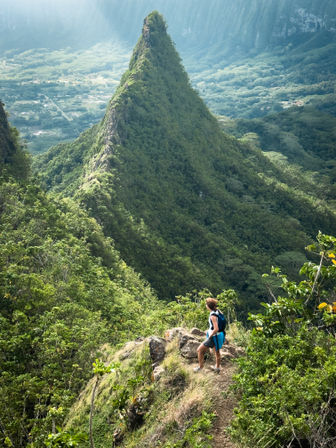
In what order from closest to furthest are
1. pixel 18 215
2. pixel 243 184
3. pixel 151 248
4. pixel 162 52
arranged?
pixel 18 215 < pixel 151 248 < pixel 243 184 < pixel 162 52

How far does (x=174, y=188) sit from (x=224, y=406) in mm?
62722

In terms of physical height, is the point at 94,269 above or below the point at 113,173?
below

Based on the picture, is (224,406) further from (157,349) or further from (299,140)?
(299,140)

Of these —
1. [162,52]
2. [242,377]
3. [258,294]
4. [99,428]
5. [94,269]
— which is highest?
[162,52]

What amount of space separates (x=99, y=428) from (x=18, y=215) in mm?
25400

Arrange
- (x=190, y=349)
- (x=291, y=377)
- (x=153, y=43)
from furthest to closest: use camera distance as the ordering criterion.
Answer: (x=153, y=43)
(x=190, y=349)
(x=291, y=377)

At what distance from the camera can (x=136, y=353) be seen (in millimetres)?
15312

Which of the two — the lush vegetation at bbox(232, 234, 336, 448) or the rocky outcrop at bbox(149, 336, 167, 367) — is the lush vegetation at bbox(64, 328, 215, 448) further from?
the lush vegetation at bbox(232, 234, 336, 448)

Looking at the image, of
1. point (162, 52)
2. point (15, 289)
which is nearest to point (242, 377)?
point (15, 289)

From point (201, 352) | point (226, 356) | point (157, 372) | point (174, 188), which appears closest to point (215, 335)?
point (201, 352)

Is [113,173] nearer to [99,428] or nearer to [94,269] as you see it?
[94,269]

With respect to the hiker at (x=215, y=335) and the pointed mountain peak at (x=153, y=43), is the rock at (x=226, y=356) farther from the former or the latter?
the pointed mountain peak at (x=153, y=43)

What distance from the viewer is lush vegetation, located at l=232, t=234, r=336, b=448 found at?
330 inches

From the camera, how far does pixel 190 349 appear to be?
12922mm
